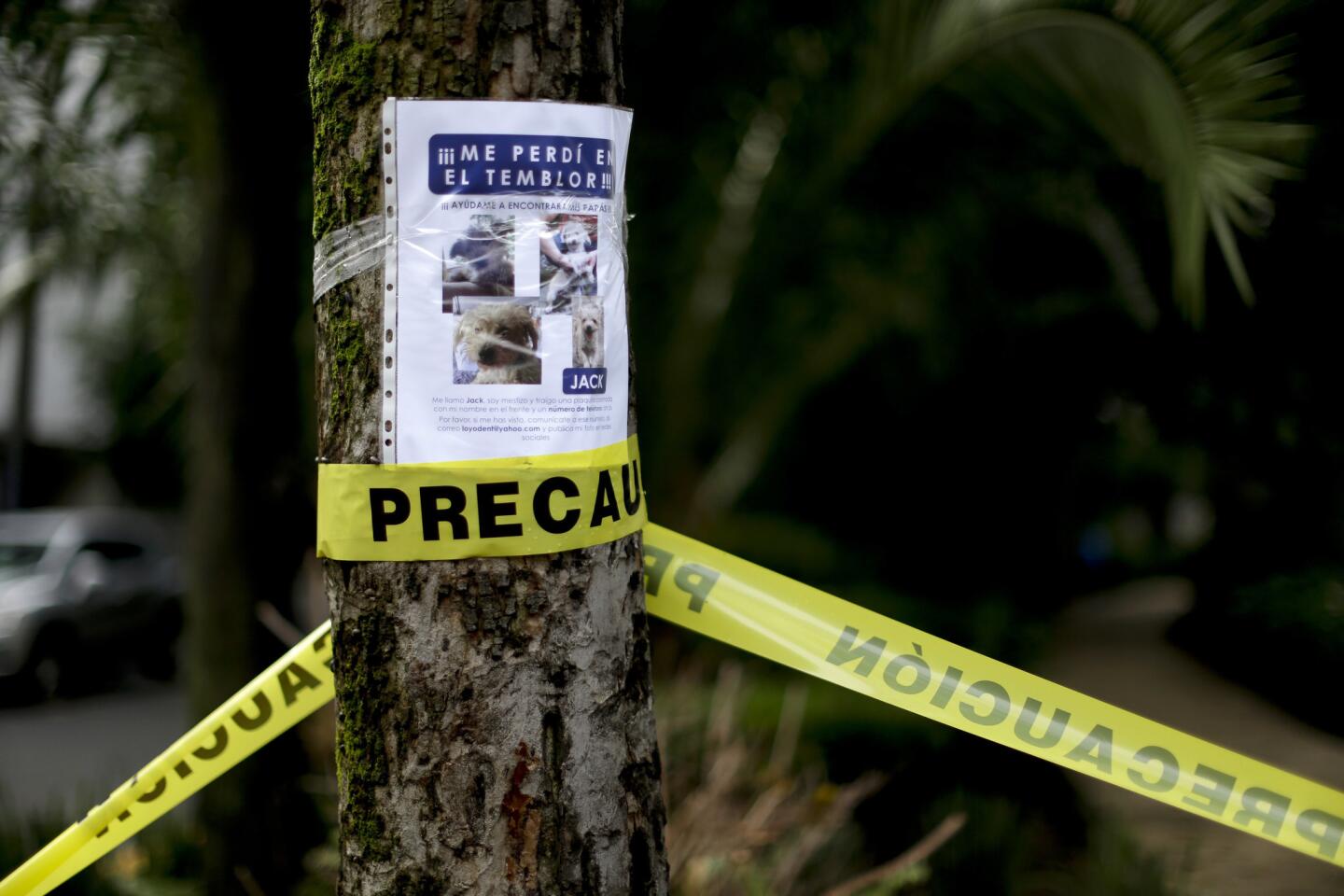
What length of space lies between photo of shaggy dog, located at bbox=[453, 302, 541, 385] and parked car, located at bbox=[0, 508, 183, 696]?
10283 millimetres

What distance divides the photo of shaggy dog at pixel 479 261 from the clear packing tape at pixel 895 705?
64 cm

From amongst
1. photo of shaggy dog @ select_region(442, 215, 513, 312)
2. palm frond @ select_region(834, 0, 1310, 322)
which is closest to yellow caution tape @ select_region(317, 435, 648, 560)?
photo of shaggy dog @ select_region(442, 215, 513, 312)

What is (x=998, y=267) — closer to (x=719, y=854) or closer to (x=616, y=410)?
(x=719, y=854)

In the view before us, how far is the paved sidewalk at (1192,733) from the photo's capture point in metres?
4.54

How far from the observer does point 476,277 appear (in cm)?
161

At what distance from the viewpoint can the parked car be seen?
10422 millimetres

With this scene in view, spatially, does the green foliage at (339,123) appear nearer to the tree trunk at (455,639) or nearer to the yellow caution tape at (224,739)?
the tree trunk at (455,639)

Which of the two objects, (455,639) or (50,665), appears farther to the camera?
(50,665)

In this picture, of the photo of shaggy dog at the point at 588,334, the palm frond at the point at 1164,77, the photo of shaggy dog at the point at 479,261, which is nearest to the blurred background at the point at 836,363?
the palm frond at the point at 1164,77

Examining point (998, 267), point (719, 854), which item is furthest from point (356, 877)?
point (998, 267)

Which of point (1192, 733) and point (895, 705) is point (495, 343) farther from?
point (1192, 733)

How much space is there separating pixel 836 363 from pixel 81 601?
724 centimetres

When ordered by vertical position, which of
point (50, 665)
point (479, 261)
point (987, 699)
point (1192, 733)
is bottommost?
point (50, 665)

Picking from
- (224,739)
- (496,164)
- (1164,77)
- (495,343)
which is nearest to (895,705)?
(495,343)
